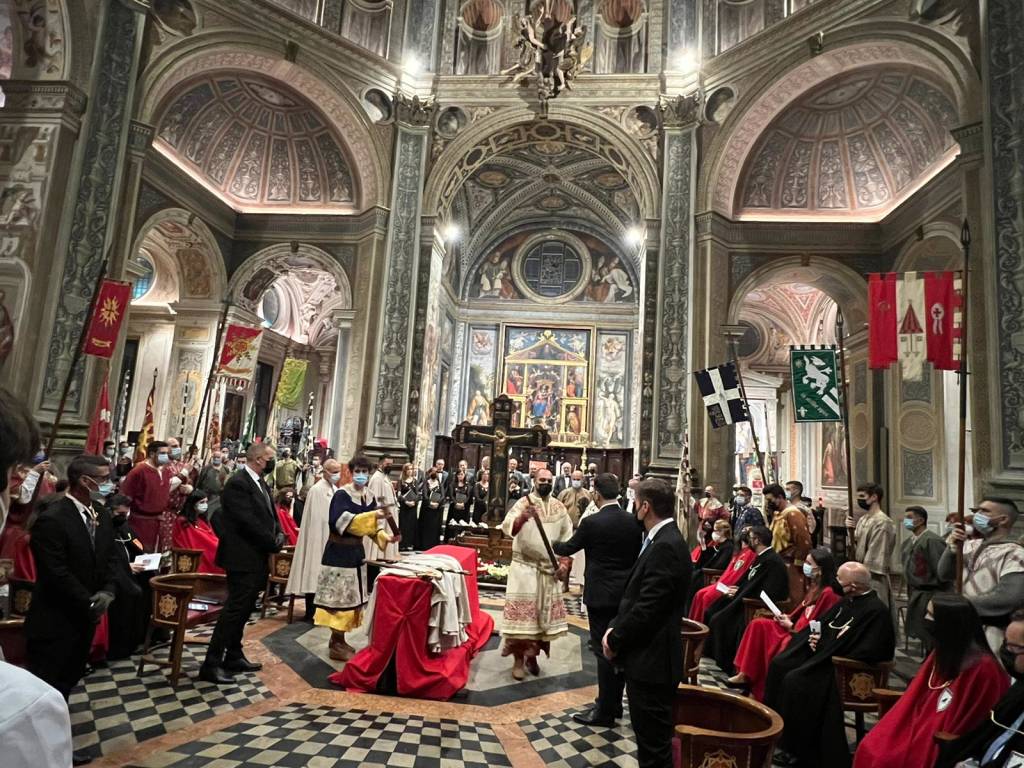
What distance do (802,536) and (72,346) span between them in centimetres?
953

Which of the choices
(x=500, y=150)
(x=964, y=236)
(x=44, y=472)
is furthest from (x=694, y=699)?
(x=500, y=150)

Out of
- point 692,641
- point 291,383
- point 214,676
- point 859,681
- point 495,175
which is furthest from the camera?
point 495,175

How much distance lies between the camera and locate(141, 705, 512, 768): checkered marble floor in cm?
361

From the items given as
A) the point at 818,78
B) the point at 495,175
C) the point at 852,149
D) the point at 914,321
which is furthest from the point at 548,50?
the point at 914,321

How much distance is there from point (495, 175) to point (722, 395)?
11440 millimetres

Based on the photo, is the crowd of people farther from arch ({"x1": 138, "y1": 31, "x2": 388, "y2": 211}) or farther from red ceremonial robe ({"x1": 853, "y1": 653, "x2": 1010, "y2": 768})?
arch ({"x1": 138, "y1": 31, "x2": 388, "y2": 211})

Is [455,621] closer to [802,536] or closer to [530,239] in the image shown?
[802,536]

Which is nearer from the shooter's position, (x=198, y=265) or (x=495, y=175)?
(x=198, y=265)

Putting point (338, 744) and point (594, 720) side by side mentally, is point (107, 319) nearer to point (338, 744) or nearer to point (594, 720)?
point (338, 744)

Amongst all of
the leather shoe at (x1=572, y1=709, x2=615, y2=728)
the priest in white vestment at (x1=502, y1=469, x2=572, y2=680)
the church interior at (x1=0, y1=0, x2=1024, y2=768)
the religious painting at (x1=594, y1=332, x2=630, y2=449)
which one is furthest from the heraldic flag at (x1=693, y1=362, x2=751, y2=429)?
the religious painting at (x1=594, y1=332, x2=630, y2=449)

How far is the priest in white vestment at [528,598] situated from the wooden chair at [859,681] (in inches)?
85.4

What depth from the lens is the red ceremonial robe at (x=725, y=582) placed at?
6305 mm

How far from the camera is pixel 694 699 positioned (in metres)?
3.27

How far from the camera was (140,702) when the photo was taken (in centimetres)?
435
